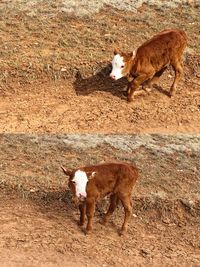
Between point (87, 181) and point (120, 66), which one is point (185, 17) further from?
point (87, 181)

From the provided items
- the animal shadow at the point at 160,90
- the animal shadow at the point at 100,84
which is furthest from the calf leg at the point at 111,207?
the animal shadow at the point at 160,90

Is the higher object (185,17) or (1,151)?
(185,17)

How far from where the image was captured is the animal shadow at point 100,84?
49.5 ft

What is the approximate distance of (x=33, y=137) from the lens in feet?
41.6

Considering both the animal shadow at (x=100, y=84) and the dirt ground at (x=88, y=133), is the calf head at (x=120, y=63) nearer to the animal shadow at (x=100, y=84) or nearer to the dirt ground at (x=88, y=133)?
the dirt ground at (x=88, y=133)

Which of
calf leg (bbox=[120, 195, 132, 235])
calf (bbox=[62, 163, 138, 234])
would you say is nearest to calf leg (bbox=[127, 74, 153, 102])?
calf (bbox=[62, 163, 138, 234])

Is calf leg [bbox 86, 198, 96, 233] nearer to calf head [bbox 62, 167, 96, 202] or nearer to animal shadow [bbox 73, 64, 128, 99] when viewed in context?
calf head [bbox 62, 167, 96, 202]

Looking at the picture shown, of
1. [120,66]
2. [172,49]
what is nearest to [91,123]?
[120,66]

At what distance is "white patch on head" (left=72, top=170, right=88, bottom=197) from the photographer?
9781mm

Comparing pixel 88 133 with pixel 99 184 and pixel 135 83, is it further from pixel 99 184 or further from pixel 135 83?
pixel 99 184

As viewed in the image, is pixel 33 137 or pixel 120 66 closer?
pixel 33 137

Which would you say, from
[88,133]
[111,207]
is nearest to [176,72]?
[88,133]

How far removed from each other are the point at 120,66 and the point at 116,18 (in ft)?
12.9

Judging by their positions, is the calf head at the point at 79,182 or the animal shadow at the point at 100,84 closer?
the calf head at the point at 79,182
